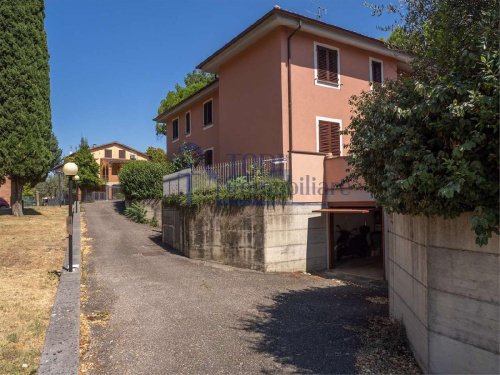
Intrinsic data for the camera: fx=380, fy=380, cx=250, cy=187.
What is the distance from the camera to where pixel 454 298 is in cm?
377

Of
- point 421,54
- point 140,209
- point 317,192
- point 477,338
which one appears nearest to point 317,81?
point 317,192

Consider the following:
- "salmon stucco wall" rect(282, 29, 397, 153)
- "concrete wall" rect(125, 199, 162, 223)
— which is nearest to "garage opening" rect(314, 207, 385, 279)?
"salmon stucco wall" rect(282, 29, 397, 153)

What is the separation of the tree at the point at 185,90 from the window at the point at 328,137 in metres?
23.8

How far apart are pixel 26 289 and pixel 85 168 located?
122ft

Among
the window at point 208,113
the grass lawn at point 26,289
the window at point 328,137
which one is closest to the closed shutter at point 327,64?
the window at point 328,137

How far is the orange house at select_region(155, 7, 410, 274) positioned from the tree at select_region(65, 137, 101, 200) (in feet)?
101

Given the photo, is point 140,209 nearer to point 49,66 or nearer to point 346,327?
point 49,66

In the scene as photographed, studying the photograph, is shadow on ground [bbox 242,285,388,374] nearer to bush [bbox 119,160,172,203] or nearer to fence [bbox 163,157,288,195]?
fence [bbox 163,157,288,195]

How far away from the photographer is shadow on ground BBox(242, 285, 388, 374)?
481cm

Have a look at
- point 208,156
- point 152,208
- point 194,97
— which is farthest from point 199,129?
point 152,208

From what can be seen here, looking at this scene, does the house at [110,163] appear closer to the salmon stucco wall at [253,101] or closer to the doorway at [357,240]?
the salmon stucco wall at [253,101]

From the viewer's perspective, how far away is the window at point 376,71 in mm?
15227

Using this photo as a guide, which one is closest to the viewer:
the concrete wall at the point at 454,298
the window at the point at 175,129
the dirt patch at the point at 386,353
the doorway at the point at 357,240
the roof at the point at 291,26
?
the concrete wall at the point at 454,298

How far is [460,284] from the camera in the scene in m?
3.72
